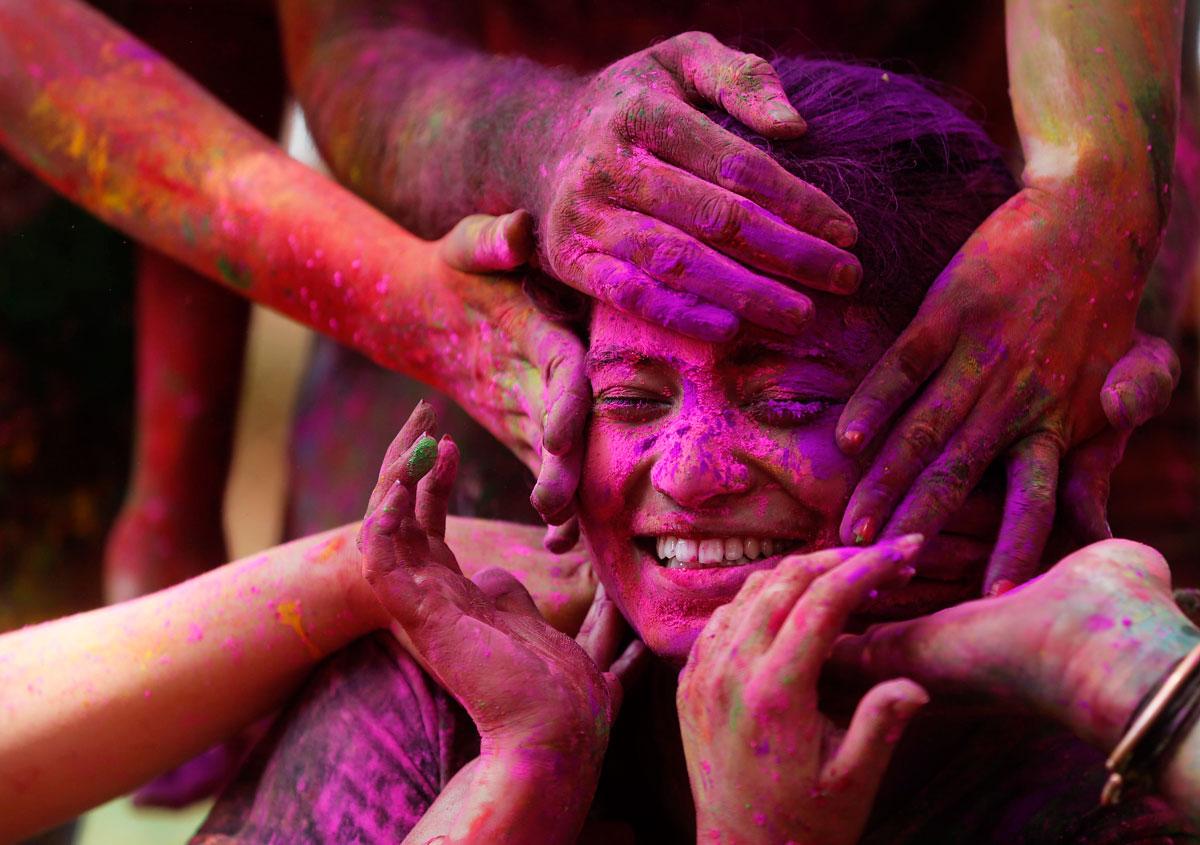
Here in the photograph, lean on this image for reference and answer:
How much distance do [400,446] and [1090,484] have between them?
0.55 metres

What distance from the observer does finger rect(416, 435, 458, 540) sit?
1.06 metres

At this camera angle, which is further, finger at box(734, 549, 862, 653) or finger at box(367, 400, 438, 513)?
finger at box(367, 400, 438, 513)

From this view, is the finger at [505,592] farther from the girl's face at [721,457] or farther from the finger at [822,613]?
the finger at [822,613]

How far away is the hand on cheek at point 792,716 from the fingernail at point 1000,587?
0.50 feet

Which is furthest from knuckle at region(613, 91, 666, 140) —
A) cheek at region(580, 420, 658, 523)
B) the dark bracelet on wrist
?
the dark bracelet on wrist

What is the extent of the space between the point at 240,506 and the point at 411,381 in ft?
1.40

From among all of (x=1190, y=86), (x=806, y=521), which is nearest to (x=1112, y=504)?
(x=1190, y=86)

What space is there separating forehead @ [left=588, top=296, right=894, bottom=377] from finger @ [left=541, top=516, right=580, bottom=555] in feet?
0.53

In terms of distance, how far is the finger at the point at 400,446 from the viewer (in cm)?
103

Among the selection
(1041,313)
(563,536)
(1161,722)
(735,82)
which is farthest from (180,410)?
(1161,722)

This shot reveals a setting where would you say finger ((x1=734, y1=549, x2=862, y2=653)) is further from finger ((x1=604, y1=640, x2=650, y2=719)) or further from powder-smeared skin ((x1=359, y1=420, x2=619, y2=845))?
finger ((x1=604, y1=640, x2=650, y2=719))

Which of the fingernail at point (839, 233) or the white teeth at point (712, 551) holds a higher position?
the fingernail at point (839, 233)

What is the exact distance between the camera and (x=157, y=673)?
1.22m

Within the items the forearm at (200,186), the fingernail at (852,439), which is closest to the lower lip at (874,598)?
the fingernail at (852,439)
